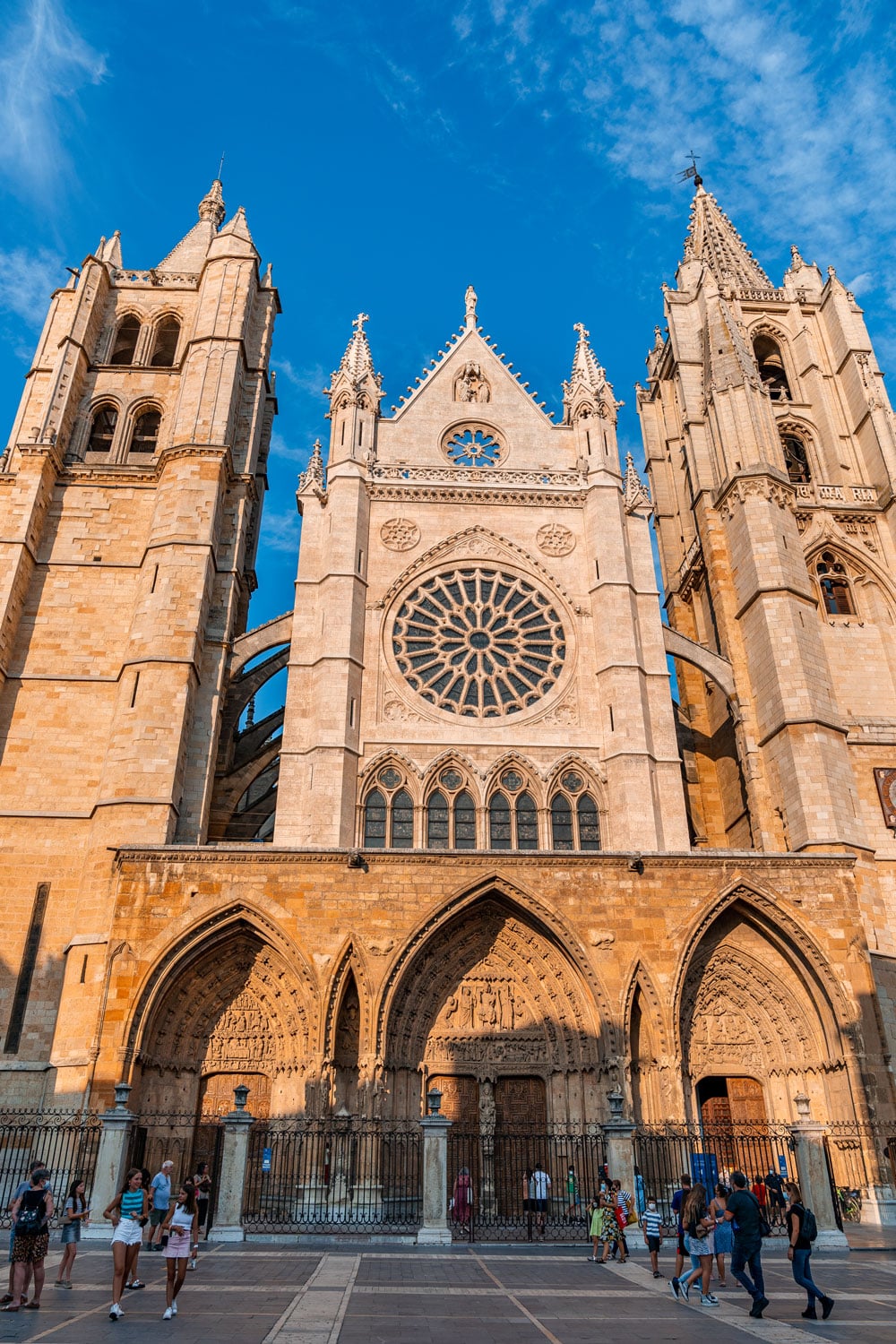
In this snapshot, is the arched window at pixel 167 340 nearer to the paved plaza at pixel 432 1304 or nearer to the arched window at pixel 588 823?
the arched window at pixel 588 823

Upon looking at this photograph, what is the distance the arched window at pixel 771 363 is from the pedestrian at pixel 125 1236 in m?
25.7

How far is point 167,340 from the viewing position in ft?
83.1

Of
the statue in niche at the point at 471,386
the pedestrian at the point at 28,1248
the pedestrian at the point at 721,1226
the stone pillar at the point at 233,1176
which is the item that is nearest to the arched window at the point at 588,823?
the stone pillar at the point at 233,1176

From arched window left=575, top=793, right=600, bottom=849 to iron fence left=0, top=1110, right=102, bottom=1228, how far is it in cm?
Answer: 885

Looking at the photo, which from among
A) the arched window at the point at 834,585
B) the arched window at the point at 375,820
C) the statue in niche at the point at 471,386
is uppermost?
the statue in niche at the point at 471,386

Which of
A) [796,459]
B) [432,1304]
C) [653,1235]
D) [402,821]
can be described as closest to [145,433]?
[402,821]

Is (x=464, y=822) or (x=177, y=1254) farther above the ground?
(x=464, y=822)

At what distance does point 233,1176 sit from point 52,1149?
409 centimetres

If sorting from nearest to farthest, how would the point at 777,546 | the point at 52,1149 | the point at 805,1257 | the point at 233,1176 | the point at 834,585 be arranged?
1. the point at 805,1257
2. the point at 233,1176
3. the point at 52,1149
4. the point at 777,546
5. the point at 834,585

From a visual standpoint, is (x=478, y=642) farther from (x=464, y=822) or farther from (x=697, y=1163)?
(x=697, y=1163)

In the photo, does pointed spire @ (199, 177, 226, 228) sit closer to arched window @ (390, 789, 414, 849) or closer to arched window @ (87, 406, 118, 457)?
arched window @ (87, 406, 118, 457)

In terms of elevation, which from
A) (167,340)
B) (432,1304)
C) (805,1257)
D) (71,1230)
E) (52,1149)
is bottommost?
(432,1304)

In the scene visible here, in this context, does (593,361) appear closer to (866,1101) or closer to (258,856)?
(258,856)

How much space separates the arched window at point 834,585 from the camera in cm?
2125
